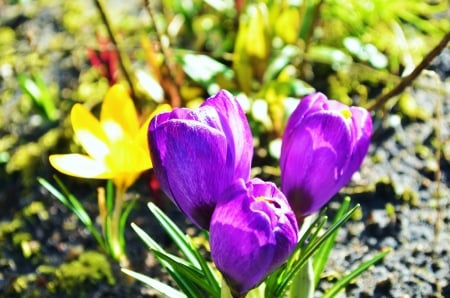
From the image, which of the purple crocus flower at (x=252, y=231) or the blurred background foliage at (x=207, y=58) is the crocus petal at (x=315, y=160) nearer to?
the purple crocus flower at (x=252, y=231)

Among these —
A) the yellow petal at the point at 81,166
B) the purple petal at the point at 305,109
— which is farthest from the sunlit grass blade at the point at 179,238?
the purple petal at the point at 305,109

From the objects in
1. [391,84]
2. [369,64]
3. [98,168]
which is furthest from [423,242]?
[98,168]

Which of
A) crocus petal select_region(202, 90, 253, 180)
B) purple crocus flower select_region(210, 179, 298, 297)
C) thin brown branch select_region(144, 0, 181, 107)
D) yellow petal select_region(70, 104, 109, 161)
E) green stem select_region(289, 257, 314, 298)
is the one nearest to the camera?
purple crocus flower select_region(210, 179, 298, 297)

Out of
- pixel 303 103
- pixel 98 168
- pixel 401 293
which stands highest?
pixel 303 103

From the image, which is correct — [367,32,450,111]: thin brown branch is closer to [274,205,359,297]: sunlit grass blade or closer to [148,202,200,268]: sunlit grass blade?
[274,205,359,297]: sunlit grass blade

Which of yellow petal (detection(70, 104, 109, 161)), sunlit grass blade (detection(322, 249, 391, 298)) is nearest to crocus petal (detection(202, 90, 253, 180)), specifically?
sunlit grass blade (detection(322, 249, 391, 298))

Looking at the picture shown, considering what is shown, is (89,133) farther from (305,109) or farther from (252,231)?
(252,231)

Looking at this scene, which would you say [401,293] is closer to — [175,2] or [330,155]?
[330,155]

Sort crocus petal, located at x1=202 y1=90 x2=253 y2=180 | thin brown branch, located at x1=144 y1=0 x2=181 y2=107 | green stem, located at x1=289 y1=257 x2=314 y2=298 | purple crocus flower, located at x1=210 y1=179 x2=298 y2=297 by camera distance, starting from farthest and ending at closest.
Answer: thin brown branch, located at x1=144 y1=0 x2=181 y2=107 < green stem, located at x1=289 y1=257 x2=314 y2=298 < crocus petal, located at x1=202 y1=90 x2=253 y2=180 < purple crocus flower, located at x1=210 y1=179 x2=298 y2=297
